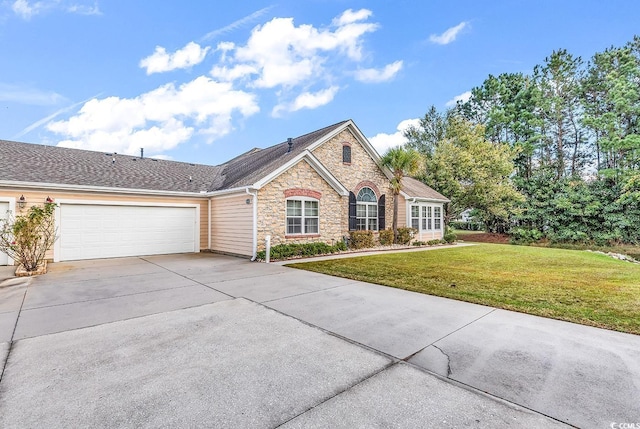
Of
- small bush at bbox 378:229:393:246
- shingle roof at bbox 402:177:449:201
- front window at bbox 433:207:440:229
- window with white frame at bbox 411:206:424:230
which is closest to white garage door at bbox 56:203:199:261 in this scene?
small bush at bbox 378:229:393:246

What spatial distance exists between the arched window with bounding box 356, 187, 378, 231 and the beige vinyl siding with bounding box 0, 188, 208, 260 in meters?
7.82

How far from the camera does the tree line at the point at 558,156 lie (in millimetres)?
21500

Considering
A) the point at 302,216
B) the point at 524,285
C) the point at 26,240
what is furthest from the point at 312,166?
the point at 26,240

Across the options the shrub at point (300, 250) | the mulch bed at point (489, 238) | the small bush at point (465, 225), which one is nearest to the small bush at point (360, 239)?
the shrub at point (300, 250)

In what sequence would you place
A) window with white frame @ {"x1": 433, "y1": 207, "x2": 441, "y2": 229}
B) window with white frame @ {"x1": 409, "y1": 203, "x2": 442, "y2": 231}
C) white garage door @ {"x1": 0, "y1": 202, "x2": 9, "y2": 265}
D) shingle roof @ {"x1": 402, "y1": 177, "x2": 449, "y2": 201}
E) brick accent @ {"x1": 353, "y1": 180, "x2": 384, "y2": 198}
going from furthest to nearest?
window with white frame @ {"x1": 433, "y1": 207, "x2": 441, "y2": 229} → window with white frame @ {"x1": 409, "y1": 203, "x2": 442, "y2": 231} → shingle roof @ {"x1": 402, "y1": 177, "x2": 449, "y2": 201} → brick accent @ {"x1": 353, "y1": 180, "x2": 384, "y2": 198} → white garage door @ {"x1": 0, "y1": 202, "x2": 9, "y2": 265}

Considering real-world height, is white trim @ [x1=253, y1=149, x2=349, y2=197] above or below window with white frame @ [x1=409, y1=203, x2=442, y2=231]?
above

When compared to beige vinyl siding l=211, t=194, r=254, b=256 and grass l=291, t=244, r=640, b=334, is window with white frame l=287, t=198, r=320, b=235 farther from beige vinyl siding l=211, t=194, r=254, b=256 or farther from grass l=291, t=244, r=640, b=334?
grass l=291, t=244, r=640, b=334

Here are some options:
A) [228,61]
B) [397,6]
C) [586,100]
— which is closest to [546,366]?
[397,6]

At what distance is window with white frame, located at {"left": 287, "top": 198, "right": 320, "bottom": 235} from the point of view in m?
12.6

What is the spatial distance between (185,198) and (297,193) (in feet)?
18.1

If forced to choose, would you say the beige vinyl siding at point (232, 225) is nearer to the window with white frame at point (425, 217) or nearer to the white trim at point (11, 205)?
the white trim at point (11, 205)

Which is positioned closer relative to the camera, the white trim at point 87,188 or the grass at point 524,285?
the grass at point 524,285

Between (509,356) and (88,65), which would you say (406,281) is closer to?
(509,356)

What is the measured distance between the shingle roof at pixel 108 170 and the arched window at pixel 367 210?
3925 mm
